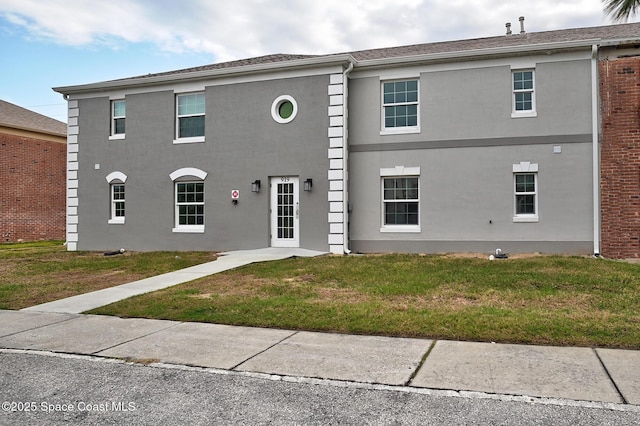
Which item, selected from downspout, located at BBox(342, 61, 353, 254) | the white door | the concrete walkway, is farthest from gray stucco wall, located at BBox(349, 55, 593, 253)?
the concrete walkway

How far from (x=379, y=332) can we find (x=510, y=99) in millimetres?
10530

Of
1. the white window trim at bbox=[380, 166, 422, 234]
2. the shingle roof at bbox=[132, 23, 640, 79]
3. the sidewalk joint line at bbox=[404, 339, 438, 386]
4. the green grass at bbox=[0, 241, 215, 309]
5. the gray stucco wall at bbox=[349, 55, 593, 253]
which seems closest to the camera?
the sidewalk joint line at bbox=[404, 339, 438, 386]

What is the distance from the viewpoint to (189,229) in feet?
55.9

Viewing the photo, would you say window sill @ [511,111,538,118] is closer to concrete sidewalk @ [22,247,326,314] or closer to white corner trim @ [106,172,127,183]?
concrete sidewalk @ [22,247,326,314]

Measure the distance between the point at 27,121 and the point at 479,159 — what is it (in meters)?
21.9

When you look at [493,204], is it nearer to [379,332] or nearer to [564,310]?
[564,310]

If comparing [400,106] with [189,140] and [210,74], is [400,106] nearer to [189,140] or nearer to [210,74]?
[210,74]

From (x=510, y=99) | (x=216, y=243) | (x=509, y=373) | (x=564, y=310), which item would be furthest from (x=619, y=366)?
(x=216, y=243)

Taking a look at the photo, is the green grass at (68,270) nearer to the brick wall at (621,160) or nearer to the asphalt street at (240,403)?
the asphalt street at (240,403)

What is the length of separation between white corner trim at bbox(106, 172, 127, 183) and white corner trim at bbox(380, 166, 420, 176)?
344 inches

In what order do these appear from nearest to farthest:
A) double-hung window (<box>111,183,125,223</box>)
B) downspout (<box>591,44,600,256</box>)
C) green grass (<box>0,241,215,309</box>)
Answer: green grass (<box>0,241,215,309</box>) < downspout (<box>591,44,600,256</box>) < double-hung window (<box>111,183,125,223</box>)

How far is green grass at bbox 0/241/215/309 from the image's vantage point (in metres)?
10.1

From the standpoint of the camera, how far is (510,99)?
1479cm

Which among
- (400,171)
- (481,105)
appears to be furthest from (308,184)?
(481,105)
